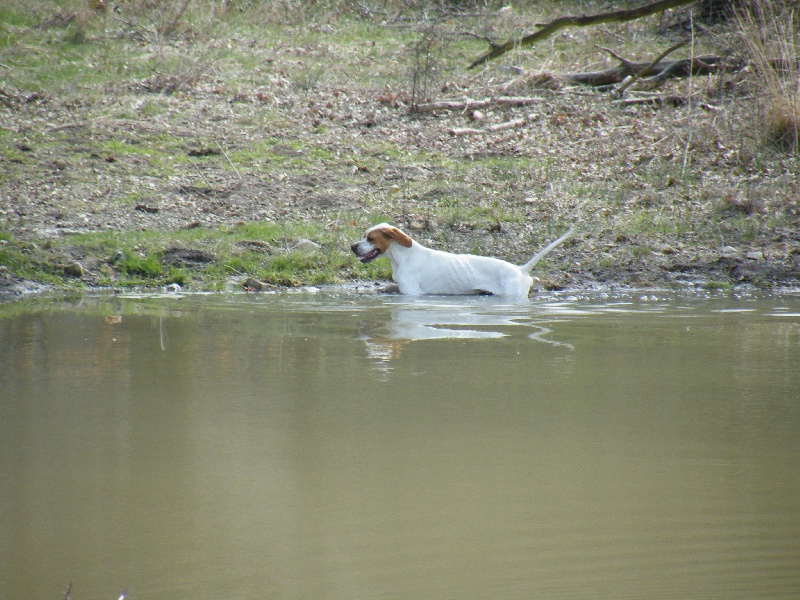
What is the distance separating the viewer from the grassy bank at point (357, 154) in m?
8.49

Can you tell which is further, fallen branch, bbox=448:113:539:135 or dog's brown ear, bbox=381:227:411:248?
fallen branch, bbox=448:113:539:135

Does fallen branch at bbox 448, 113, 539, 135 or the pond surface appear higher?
fallen branch at bbox 448, 113, 539, 135

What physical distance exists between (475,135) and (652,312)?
5.79 m

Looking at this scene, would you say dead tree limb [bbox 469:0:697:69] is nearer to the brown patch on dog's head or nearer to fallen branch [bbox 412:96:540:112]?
fallen branch [bbox 412:96:540:112]

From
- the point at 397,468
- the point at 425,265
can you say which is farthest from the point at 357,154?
the point at 397,468

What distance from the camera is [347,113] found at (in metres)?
12.6

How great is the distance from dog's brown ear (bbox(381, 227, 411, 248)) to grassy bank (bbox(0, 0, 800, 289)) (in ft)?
2.08

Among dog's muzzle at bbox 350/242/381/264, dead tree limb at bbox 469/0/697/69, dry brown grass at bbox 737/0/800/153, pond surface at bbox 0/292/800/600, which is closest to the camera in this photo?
pond surface at bbox 0/292/800/600

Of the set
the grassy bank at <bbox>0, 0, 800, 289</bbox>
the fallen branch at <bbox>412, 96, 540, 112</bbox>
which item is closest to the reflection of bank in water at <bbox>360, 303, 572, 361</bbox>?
the grassy bank at <bbox>0, 0, 800, 289</bbox>

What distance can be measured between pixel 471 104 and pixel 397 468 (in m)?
10.4

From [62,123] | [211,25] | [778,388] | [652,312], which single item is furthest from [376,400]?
[211,25]

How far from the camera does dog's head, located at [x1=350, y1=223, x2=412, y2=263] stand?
26.2 ft

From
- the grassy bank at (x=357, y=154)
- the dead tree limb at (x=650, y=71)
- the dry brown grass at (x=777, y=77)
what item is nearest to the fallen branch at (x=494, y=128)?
the grassy bank at (x=357, y=154)

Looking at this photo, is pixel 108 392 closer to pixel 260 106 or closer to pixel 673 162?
pixel 673 162
